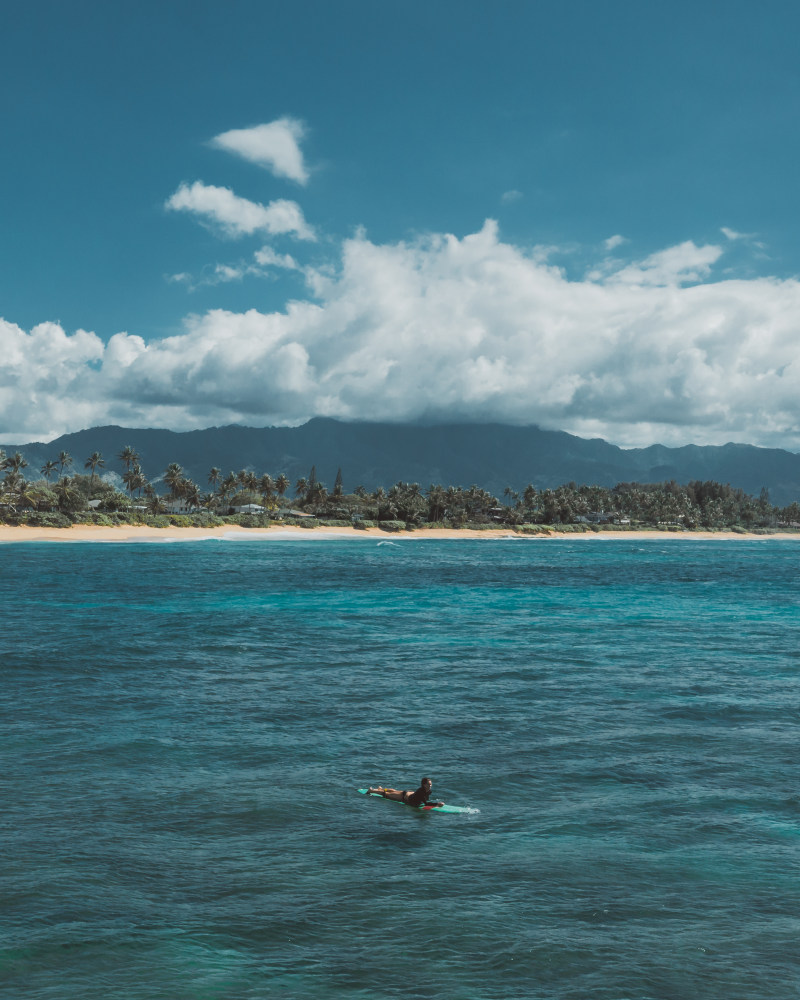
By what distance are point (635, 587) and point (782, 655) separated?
107ft

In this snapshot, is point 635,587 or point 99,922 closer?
point 99,922

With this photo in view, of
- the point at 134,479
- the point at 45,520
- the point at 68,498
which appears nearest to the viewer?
the point at 45,520

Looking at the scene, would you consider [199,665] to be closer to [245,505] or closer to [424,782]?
[424,782]

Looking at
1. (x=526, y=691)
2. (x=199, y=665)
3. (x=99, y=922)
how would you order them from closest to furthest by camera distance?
(x=99, y=922) < (x=526, y=691) < (x=199, y=665)

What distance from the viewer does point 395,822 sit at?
42.1 feet

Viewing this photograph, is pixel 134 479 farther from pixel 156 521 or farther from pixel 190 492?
pixel 156 521

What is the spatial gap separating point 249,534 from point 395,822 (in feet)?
429

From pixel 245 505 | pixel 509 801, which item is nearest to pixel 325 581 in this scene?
pixel 509 801

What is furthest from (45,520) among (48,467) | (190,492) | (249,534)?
(48,467)

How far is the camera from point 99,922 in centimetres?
955

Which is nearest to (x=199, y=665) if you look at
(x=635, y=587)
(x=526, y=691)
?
(x=526, y=691)

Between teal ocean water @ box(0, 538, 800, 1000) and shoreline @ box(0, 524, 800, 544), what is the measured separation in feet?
302

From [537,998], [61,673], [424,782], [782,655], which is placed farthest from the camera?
[782,655]

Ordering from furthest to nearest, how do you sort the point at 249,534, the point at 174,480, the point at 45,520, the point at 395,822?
the point at 174,480 → the point at 249,534 → the point at 45,520 → the point at 395,822
